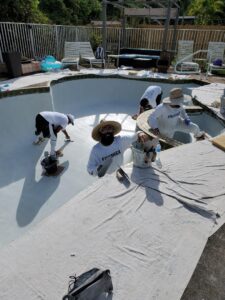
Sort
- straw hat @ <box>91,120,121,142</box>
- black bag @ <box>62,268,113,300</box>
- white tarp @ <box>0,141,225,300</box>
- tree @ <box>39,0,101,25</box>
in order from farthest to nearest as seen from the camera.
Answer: tree @ <box>39,0,101,25</box> < straw hat @ <box>91,120,121,142</box> < white tarp @ <box>0,141,225,300</box> < black bag @ <box>62,268,113,300</box>

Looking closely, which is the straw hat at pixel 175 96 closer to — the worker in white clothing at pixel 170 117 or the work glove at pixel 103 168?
the worker in white clothing at pixel 170 117

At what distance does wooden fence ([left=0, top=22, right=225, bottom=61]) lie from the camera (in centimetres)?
926

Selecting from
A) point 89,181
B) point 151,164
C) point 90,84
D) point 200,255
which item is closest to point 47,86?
point 90,84

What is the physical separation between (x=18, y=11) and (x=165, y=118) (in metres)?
10.2

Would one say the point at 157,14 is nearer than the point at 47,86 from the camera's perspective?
No

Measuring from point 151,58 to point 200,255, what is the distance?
10364 millimetres

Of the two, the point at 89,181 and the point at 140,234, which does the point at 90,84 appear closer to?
the point at 89,181

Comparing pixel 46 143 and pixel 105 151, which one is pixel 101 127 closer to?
pixel 105 151

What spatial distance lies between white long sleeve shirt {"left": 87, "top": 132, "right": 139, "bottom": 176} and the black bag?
172cm

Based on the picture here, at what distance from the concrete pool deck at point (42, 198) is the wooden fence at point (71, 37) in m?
2.68

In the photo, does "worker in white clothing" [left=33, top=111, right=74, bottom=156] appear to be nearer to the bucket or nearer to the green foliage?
the bucket

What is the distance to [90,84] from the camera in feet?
27.3

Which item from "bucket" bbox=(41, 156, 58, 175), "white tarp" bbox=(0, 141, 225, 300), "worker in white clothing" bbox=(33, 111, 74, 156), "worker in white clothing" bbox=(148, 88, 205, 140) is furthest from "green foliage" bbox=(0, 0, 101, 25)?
"white tarp" bbox=(0, 141, 225, 300)

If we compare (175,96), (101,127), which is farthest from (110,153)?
(175,96)
